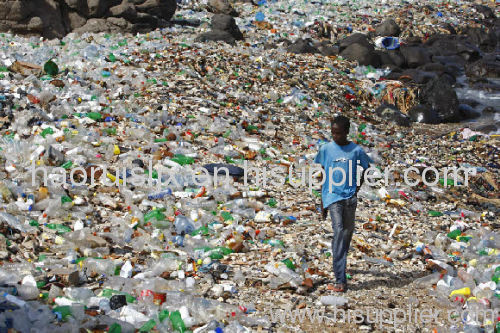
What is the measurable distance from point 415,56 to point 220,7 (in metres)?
6.11

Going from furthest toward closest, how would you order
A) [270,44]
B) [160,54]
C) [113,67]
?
[270,44], [160,54], [113,67]

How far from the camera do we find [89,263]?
3.91 meters

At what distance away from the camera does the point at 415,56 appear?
1490 centimetres

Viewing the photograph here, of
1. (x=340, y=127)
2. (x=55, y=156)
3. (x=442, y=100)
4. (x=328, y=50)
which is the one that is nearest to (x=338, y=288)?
(x=340, y=127)

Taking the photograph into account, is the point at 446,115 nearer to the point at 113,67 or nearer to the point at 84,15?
the point at 113,67

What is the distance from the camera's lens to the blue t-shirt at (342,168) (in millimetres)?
3721

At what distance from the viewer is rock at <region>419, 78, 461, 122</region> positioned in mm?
10938

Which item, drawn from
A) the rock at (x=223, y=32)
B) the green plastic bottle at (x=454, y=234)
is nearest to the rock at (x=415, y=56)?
the rock at (x=223, y=32)

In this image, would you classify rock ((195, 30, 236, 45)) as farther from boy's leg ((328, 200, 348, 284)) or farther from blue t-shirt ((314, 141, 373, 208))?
boy's leg ((328, 200, 348, 284))

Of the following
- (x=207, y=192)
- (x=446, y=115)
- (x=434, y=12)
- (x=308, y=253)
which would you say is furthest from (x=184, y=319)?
(x=434, y=12)

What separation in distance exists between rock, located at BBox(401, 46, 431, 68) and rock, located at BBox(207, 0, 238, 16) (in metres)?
5.44

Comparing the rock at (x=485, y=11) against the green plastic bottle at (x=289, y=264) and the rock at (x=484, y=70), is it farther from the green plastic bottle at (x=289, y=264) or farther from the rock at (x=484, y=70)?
the green plastic bottle at (x=289, y=264)

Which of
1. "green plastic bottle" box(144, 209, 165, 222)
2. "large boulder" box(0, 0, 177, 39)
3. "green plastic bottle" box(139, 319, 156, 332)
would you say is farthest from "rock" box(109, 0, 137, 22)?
"green plastic bottle" box(139, 319, 156, 332)

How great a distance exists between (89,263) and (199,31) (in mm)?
9882
